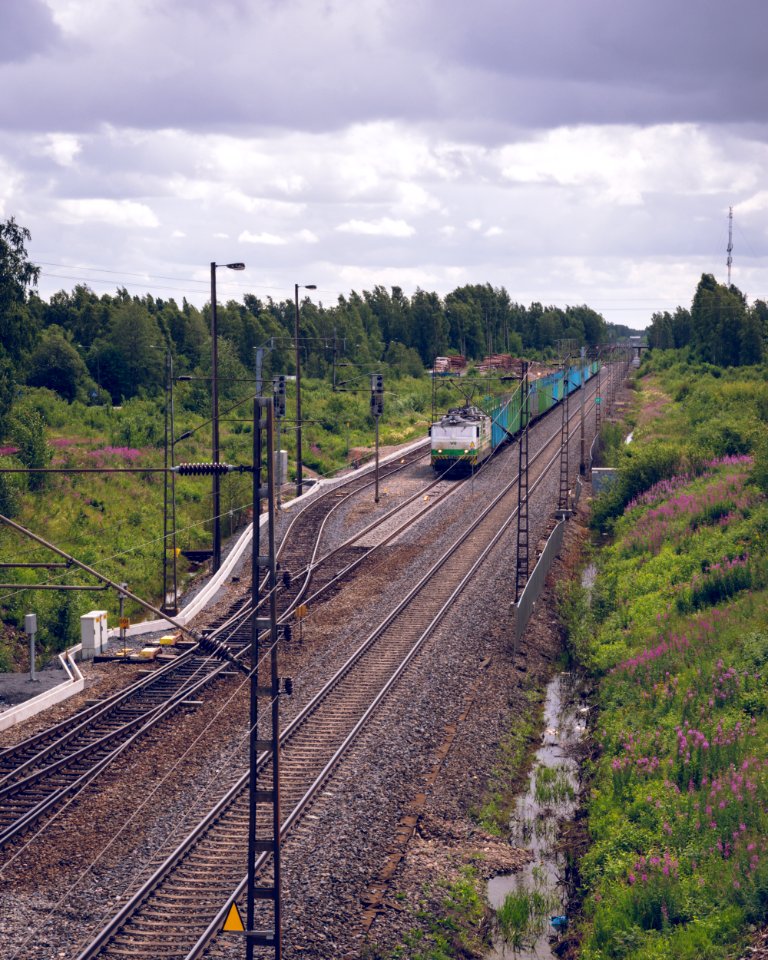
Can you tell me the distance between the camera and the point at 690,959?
13.9 m

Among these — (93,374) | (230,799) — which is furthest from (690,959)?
(93,374)

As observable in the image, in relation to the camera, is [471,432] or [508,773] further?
[471,432]

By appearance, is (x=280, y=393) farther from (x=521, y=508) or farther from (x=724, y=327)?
(x=724, y=327)

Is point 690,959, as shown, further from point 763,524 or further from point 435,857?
point 763,524

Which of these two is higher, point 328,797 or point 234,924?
point 234,924

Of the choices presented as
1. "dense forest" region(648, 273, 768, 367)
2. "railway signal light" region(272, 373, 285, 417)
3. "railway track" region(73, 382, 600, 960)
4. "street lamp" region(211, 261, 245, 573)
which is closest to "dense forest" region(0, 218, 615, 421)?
"railway signal light" region(272, 373, 285, 417)

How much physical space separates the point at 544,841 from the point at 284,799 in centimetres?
482

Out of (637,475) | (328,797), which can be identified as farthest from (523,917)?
(637,475)

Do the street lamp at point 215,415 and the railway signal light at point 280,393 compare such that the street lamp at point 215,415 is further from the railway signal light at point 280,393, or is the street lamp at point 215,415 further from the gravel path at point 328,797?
the railway signal light at point 280,393

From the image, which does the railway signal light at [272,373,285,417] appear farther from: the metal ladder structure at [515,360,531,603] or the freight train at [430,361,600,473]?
the metal ladder structure at [515,360,531,603]

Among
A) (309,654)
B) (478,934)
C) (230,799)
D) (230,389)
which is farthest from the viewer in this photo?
(230,389)

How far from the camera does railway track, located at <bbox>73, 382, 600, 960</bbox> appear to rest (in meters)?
14.6

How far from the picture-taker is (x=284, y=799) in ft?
62.8

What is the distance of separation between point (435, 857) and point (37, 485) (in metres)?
33.9
